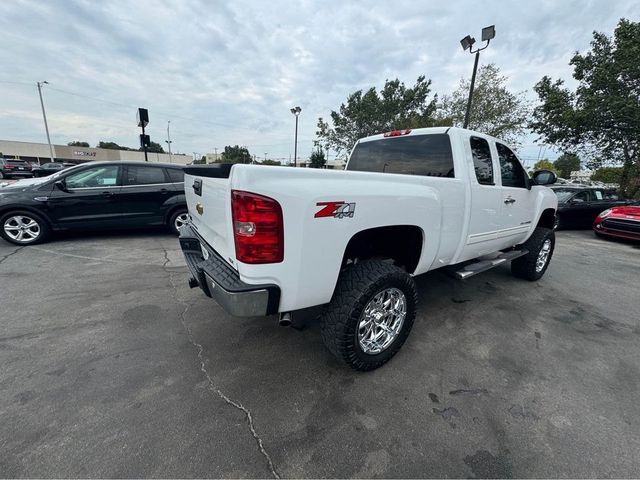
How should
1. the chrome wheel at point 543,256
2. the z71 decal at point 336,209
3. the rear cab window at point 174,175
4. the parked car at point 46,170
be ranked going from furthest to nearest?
1. the parked car at point 46,170
2. the rear cab window at point 174,175
3. the chrome wheel at point 543,256
4. the z71 decal at point 336,209

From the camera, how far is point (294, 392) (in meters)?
2.14

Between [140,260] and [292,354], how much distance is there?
368 centimetres

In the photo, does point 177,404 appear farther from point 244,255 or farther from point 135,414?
point 244,255

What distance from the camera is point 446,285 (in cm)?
430

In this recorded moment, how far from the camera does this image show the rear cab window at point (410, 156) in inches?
115

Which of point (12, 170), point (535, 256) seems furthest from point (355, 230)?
point (12, 170)

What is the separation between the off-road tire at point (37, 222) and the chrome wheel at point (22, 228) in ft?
0.09

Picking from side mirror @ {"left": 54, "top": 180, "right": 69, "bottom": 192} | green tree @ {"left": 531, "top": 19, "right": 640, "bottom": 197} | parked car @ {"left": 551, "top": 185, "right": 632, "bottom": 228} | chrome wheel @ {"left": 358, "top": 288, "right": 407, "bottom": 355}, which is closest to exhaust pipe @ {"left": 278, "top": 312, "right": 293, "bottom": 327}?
chrome wheel @ {"left": 358, "top": 288, "right": 407, "bottom": 355}

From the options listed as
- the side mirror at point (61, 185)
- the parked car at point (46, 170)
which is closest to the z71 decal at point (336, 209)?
the side mirror at point (61, 185)

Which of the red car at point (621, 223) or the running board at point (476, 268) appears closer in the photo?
the running board at point (476, 268)

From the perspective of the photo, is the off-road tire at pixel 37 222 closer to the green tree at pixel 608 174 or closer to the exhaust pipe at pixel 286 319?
the exhaust pipe at pixel 286 319

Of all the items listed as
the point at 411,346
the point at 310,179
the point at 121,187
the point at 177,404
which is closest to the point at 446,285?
the point at 411,346

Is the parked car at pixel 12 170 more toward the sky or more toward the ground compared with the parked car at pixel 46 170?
more toward the ground

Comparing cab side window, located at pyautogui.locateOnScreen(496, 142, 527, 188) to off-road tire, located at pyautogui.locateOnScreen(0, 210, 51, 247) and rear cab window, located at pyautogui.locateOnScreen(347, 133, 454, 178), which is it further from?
off-road tire, located at pyautogui.locateOnScreen(0, 210, 51, 247)
